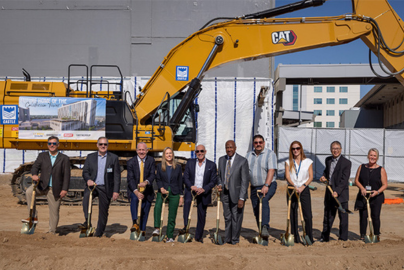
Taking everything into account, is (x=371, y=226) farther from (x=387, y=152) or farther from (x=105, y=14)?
(x=105, y=14)

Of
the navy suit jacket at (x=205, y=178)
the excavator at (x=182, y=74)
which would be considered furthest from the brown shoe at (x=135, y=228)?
the excavator at (x=182, y=74)

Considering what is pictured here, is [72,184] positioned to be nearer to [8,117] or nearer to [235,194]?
[8,117]

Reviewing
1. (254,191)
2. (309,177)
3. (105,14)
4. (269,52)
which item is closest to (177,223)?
(254,191)

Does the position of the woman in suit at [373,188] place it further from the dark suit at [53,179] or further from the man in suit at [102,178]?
the dark suit at [53,179]

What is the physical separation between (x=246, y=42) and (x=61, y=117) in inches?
203

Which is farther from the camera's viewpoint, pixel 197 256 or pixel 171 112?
pixel 171 112

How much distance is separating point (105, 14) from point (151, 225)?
637 inches

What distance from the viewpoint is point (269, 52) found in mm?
10945

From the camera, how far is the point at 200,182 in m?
7.18

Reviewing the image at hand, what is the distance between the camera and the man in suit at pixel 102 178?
7.23m

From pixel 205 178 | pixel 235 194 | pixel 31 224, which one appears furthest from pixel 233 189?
pixel 31 224

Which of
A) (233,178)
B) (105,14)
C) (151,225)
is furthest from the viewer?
(105,14)

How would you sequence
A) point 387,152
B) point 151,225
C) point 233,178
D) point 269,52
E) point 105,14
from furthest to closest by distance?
point 105,14
point 387,152
point 269,52
point 151,225
point 233,178

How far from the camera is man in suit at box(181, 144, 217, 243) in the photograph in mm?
7074
